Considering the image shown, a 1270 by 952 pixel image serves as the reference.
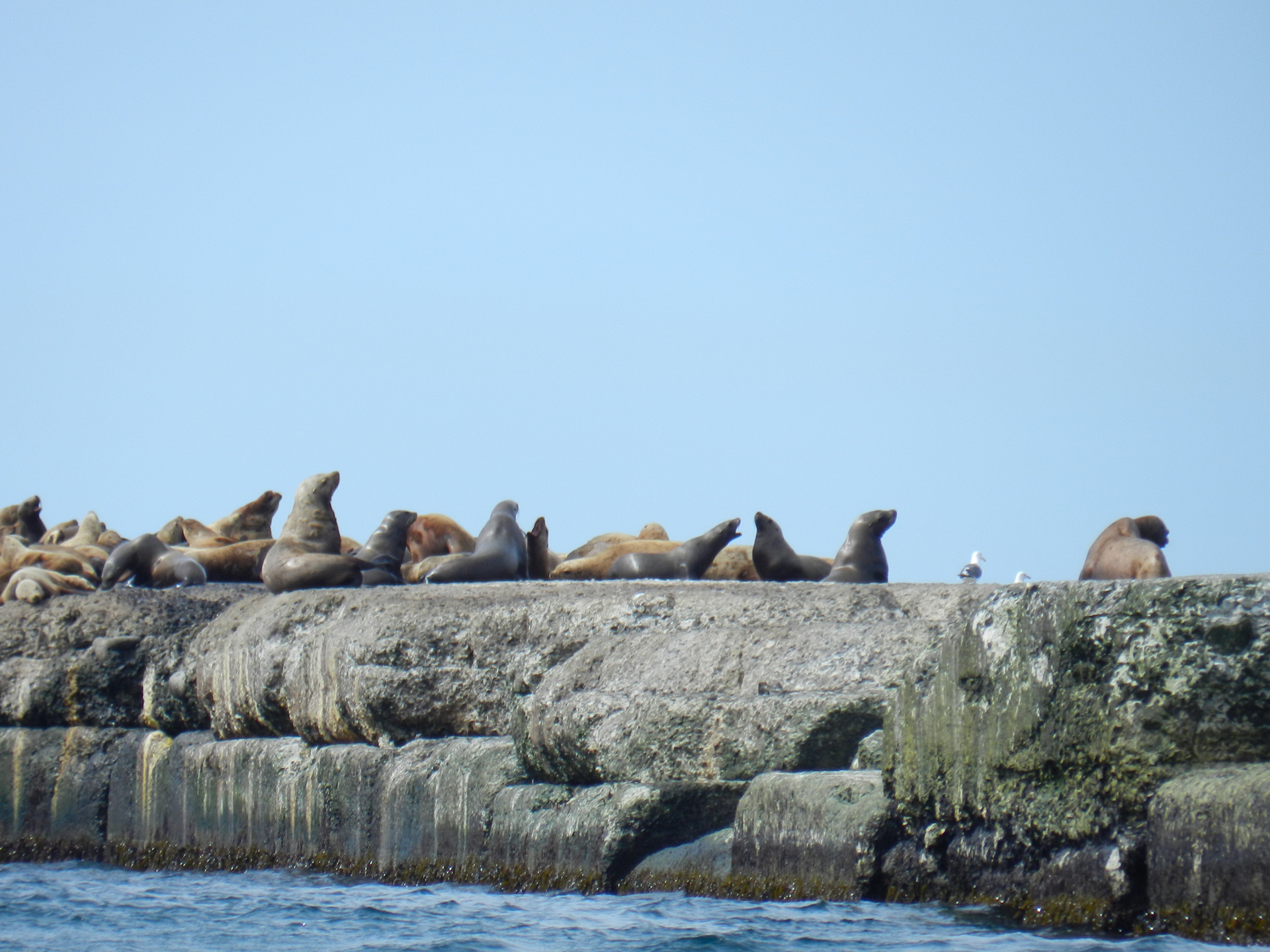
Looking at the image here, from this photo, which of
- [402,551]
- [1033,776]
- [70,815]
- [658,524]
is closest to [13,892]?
[70,815]

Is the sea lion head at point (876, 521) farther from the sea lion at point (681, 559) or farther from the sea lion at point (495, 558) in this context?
the sea lion at point (495, 558)

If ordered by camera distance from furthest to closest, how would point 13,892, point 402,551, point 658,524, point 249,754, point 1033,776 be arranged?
1. point 658,524
2. point 402,551
3. point 249,754
4. point 13,892
5. point 1033,776

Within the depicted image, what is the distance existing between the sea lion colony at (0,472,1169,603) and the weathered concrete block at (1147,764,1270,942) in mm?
5633

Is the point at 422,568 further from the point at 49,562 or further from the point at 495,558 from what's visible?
the point at 49,562

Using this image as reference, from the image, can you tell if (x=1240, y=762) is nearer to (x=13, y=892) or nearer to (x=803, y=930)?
(x=803, y=930)

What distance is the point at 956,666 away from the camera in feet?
16.1

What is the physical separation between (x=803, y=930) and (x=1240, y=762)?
1.44 m

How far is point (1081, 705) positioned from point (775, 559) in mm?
7635

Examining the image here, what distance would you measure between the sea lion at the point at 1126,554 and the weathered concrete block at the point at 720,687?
3.02 meters

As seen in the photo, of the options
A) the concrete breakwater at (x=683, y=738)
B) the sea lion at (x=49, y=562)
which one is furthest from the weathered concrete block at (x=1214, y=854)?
the sea lion at (x=49, y=562)

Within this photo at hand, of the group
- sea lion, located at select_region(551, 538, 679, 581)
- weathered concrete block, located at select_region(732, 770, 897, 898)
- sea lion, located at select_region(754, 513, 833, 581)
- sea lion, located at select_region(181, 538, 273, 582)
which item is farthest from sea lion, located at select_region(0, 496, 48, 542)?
weathered concrete block, located at select_region(732, 770, 897, 898)

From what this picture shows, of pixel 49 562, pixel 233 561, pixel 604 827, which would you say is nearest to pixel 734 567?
pixel 233 561

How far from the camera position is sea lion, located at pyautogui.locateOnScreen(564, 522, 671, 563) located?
13.9 meters

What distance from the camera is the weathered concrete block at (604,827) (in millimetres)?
6023
